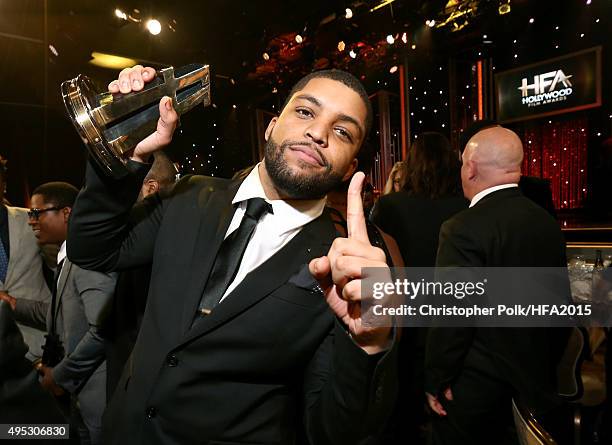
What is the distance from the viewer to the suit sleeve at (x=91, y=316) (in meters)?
1.99

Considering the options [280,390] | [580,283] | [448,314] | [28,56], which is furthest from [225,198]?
[28,56]

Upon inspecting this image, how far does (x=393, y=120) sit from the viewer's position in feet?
25.0

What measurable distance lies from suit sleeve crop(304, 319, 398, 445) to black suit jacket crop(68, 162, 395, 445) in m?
0.03

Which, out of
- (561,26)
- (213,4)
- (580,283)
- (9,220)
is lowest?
(580,283)

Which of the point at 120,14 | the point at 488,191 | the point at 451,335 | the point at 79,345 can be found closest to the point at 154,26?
the point at 120,14

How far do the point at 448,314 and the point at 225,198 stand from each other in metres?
1.26

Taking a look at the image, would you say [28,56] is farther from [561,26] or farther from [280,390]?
[561,26]

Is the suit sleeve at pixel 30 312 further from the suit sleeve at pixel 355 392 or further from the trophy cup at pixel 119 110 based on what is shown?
the suit sleeve at pixel 355 392

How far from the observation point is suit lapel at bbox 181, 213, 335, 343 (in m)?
1.14

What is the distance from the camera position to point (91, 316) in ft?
6.58

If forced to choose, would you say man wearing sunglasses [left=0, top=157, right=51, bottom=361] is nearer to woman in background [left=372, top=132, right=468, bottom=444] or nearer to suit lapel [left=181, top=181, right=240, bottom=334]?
suit lapel [left=181, top=181, right=240, bottom=334]

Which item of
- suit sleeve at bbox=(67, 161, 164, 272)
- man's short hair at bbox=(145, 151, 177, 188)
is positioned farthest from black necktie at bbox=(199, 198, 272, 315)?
man's short hair at bbox=(145, 151, 177, 188)

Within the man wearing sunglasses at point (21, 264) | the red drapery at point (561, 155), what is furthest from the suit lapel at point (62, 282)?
the red drapery at point (561, 155)

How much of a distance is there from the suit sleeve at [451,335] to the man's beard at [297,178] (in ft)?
3.27
